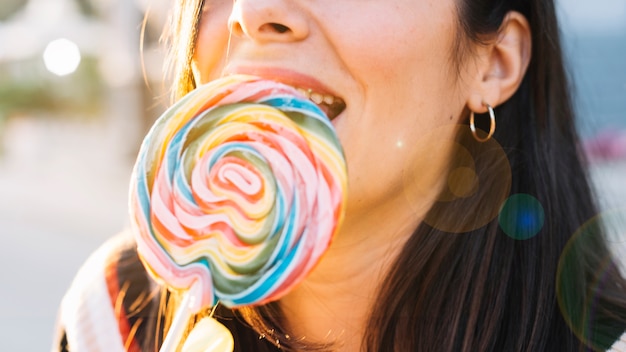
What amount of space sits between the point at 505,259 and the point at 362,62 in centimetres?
70

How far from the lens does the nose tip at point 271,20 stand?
198 centimetres

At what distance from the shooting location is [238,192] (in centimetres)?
180

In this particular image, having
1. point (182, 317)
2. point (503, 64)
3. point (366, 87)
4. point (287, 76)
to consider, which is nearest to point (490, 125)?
point (503, 64)

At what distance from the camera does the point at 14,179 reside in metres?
12.3

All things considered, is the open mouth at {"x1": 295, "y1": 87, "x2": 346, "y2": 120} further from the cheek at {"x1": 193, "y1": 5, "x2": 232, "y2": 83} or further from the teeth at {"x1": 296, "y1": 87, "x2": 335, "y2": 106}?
the cheek at {"x1": 193, "y1": 5, "x2": 232, "y2": 83}

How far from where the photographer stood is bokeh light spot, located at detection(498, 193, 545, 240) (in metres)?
2.30

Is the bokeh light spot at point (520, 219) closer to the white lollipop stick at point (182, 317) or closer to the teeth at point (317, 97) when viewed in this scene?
the teeth at point (317, 97)

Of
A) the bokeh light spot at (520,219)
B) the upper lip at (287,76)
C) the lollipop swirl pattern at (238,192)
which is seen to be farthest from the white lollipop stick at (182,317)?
the bokeh light spot at (520,219)

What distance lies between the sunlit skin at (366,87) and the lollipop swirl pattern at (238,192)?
194 millimetres

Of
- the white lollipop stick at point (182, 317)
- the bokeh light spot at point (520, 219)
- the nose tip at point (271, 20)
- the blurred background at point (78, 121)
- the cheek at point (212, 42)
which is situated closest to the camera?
the white lollipop stick at point (182, 317)

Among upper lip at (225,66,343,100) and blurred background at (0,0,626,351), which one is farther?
blurred background at (0,0,626,351)

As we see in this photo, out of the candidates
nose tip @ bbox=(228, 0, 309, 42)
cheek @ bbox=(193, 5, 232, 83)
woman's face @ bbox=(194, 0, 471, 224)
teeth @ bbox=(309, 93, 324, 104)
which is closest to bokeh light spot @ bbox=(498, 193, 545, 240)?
woman's face @ bbox=(194, 0, 471, 224)

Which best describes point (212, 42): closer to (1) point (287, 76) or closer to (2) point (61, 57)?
(1) point (287, 76)

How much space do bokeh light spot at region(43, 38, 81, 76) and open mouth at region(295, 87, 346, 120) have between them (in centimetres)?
1386
